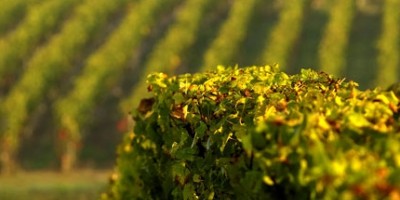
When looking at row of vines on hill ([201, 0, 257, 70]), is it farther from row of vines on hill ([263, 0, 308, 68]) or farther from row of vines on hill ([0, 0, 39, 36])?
row of vines on hill ([0, 0, 39, 36])

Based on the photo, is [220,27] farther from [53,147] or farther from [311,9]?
[53,147]

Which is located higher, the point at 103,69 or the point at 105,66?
the point at 105,66

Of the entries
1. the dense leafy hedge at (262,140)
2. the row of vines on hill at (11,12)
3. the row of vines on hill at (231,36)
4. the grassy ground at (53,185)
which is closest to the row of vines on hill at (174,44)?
the row of vines on hill at (231,36)

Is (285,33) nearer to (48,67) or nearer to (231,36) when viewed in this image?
(231,36)

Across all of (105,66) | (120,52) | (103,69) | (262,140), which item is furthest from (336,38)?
(262,140)

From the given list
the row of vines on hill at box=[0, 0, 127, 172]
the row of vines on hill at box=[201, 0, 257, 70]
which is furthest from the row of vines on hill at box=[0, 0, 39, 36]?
the row of vines on hill at box=[201, 0, 257, 70]

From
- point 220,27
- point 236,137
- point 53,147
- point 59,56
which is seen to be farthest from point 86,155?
point 236,137
